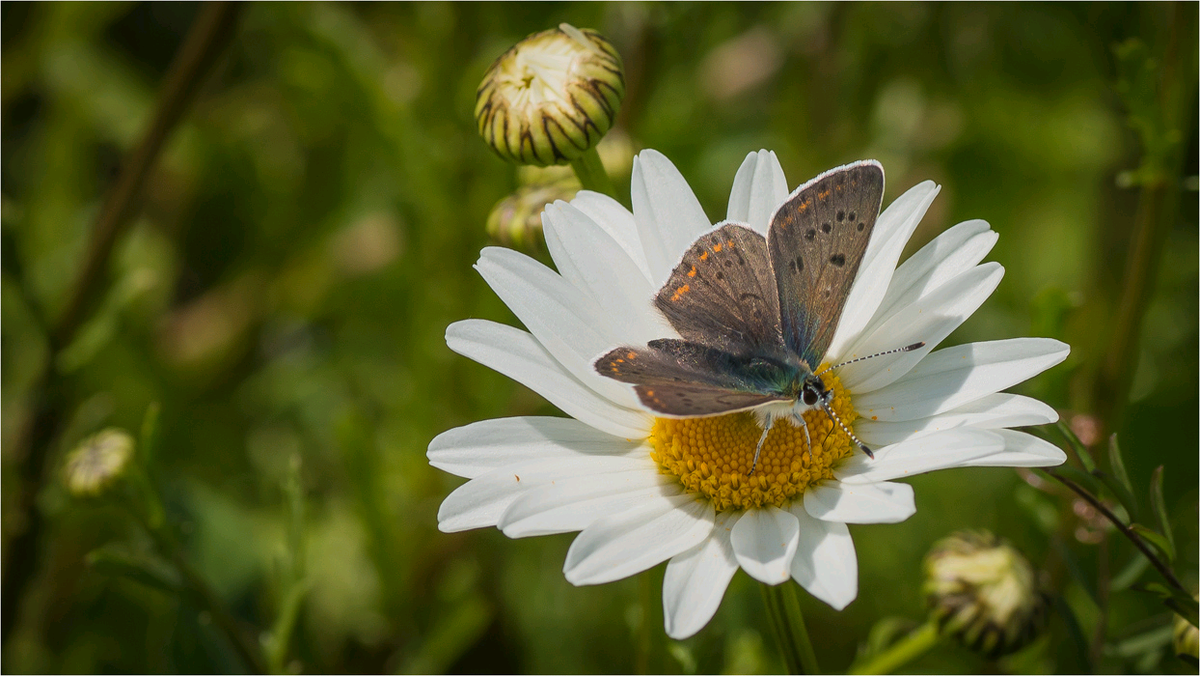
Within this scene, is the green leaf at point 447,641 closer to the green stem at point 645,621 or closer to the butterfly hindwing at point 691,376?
the green stem at point 645,621

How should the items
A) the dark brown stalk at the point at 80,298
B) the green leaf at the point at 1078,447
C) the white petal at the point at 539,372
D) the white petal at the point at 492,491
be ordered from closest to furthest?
the green leaf at the point at 1078,447, the white petal at the point at 492,491, the white petal at the point at 539,372, the dark brown stalk at the point at 80,298

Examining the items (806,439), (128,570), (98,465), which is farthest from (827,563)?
(98,465)

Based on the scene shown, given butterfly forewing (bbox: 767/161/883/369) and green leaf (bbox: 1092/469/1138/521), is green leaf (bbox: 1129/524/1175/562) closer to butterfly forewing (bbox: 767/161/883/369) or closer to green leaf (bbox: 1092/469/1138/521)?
green leaf (bbox: 1092/469/1138/521)

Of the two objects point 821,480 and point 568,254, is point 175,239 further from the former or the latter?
point 821,480

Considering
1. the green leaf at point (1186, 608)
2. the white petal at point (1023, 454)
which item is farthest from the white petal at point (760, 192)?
the green leaf at point (1186, 608)

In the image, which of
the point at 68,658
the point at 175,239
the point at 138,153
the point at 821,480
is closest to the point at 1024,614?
the point at 821,480

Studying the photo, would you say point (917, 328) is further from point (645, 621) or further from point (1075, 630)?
point (645, 621)
